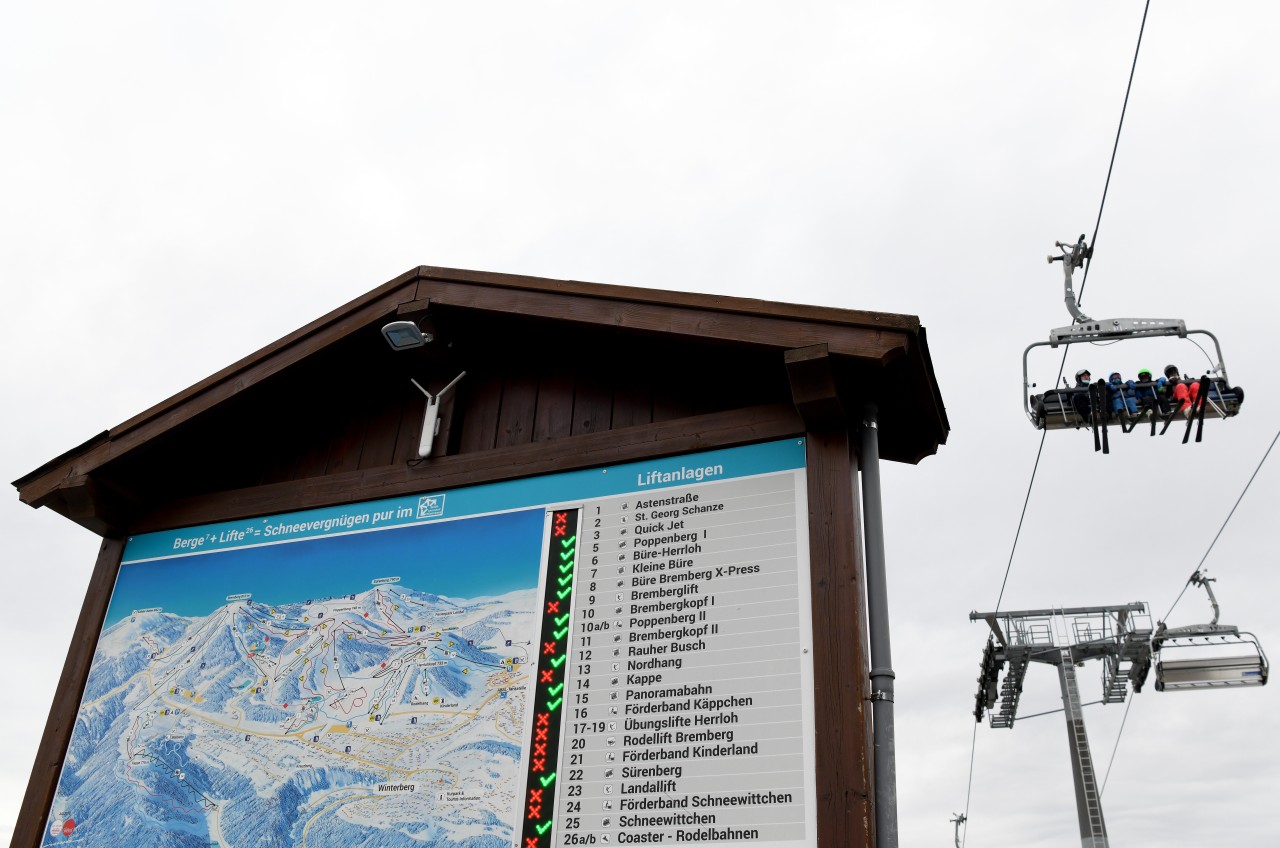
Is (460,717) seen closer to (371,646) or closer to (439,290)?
(371,646)

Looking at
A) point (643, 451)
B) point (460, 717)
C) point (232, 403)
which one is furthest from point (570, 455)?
point (232, 403)

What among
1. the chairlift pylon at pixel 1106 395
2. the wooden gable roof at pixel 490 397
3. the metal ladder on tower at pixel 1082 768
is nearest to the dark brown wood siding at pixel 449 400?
the wooden gable roof at pixel 490 397

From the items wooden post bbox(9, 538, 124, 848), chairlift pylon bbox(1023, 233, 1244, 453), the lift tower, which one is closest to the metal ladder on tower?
the lift tower

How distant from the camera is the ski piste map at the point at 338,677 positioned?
4.62 meters

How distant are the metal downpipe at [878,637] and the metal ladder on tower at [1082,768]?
10672 millimetres

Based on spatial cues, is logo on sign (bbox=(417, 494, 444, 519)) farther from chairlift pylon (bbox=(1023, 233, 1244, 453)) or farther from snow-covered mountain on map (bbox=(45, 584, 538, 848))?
chairlift pylon (bbox=(1023, 233, 1244, 453))

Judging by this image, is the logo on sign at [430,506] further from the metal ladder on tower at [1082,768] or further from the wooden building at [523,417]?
the metal ladder on tower at [1082,768]

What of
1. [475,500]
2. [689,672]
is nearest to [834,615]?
[689,672]

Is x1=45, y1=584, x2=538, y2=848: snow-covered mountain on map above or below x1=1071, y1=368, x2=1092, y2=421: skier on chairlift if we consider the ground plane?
below

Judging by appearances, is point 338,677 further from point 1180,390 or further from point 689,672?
point 1180,390

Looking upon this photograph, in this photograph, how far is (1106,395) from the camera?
677cm

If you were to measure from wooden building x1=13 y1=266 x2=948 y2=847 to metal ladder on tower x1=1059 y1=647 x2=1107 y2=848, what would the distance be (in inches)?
401

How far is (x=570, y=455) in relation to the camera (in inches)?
205

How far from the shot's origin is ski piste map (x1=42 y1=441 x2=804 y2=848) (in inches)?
182
